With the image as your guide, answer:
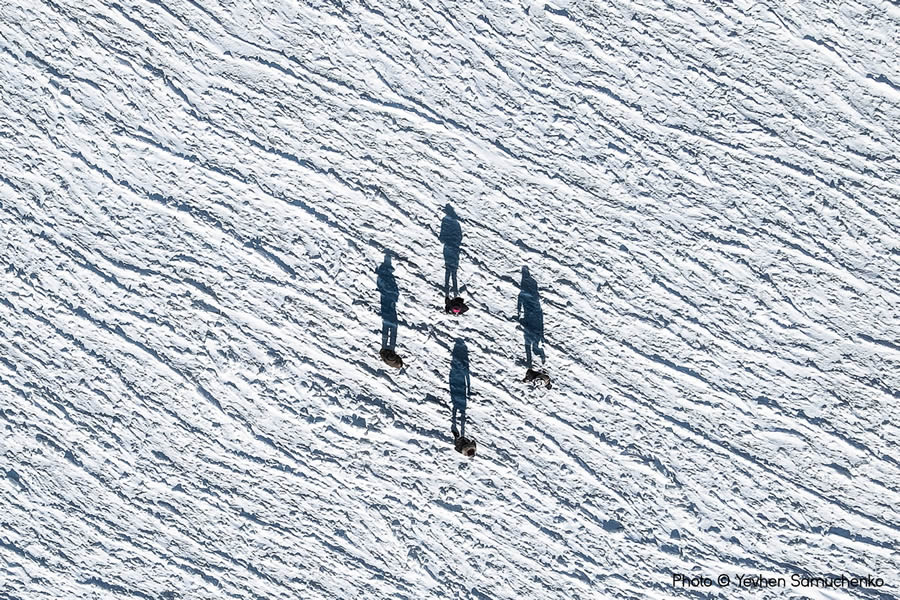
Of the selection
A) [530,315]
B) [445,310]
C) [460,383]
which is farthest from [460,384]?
[530,315]

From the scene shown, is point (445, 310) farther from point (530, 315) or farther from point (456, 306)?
point (530, 315)

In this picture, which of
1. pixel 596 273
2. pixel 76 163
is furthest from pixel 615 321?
pixel 76 163

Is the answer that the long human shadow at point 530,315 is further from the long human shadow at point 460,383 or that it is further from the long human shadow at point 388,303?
the long human shadow at point 388,303

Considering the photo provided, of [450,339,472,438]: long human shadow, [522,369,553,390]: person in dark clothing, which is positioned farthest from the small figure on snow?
[522,369,553,390]: person in dark clothing

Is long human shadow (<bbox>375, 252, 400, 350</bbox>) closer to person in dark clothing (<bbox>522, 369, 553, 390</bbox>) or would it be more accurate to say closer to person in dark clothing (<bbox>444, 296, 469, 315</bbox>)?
person in dark clothing (<bbox>444, 296, 469, 315</bbox>)

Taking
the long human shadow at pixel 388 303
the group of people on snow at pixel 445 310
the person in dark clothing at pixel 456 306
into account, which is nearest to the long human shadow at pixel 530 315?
the group of people on snow at pixel 445 310
